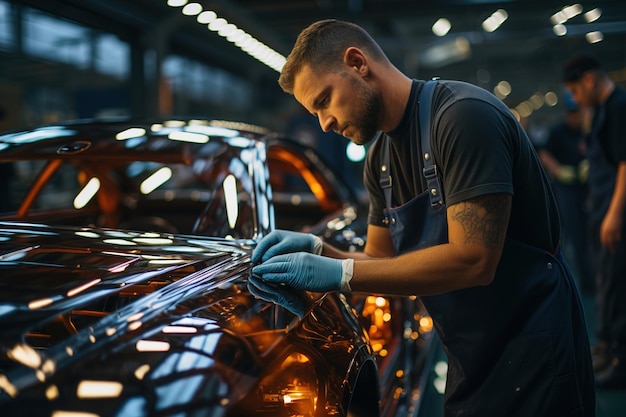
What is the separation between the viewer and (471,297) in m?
1.67

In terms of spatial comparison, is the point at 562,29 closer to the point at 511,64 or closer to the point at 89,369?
the point at 511,64

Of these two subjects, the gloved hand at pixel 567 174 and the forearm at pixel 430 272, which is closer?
the forearm at pixel 430 272

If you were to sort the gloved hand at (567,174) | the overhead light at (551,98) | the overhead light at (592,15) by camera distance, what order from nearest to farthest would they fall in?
1. the gloved hand at (567,174)
2. the overhead light at (592,15)
3. the overhead light at (551,98)

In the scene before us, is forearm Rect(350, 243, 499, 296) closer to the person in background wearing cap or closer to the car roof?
the car roof

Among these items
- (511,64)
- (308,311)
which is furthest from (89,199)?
(511,64)

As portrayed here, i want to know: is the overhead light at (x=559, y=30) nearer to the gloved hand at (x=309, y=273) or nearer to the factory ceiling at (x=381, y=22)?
the factory ceiling at (x=381, y=22)

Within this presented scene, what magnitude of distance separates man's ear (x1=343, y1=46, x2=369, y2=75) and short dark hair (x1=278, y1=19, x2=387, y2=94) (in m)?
0.02

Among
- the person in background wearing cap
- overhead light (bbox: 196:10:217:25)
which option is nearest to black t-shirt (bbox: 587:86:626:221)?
the person in background wearing cap

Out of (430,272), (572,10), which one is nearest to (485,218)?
(430,272)

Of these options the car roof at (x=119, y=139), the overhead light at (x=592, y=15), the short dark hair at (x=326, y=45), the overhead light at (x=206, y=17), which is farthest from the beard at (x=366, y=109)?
the overhead light at (x=592, y=15)

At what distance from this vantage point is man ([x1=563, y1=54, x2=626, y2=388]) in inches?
133

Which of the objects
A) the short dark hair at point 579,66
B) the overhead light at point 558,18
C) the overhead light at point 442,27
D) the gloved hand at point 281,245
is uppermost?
the overhead light at point 442,27

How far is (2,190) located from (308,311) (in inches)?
124

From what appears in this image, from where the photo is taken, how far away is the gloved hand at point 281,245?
183 centimetres
